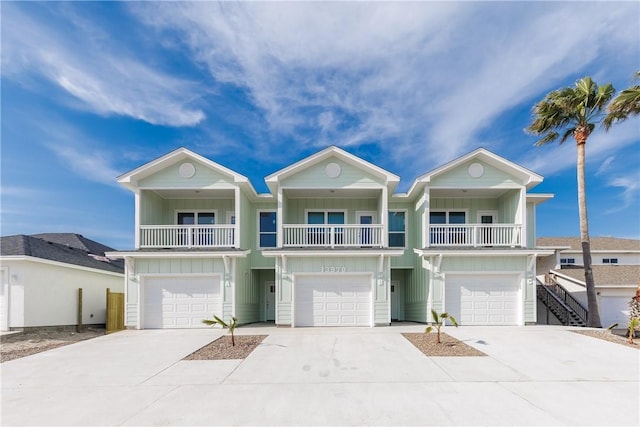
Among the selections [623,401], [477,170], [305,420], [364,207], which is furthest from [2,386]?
[477,170]

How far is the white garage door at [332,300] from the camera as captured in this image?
12133 millimetres

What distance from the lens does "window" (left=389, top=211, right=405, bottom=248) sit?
47.1ft

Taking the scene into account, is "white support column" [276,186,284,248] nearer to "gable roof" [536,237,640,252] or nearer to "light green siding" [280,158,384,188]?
"light green siding" [280,158,384,188]

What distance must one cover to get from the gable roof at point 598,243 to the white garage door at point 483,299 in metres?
10.6

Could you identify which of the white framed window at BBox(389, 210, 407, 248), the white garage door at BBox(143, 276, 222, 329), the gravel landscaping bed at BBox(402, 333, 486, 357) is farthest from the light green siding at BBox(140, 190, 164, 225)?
the gravel landscaping bed at BBox(402, 333, 486, 357)

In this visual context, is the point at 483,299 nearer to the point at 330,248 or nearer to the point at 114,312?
the point at 330,248

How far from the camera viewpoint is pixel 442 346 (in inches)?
341

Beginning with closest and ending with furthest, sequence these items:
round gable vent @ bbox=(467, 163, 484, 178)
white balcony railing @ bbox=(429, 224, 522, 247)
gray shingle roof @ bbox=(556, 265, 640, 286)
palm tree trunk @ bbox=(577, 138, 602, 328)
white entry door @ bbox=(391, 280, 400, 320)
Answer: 1. palm tree trunk @ bbox=(577, 138, 602, 328)
2. white balcony railing @ bbox=(429, 224, 522, 247)
3. round gable vent @ bbox=(467, 163, 484, 178)
4. white entry door @ bbox=(391, 280, 400, 320)
5. gray shingle roof @ bbox=(556, 265, 640, 286)

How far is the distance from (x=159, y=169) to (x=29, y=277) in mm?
5938

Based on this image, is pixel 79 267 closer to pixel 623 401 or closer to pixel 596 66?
pixel 623 401

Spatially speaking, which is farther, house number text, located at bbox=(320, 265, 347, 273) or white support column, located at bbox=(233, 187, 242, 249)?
white support column, located at bbox=(233, 187, 242, 249)

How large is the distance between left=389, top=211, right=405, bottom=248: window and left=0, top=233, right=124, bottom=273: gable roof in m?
13.6

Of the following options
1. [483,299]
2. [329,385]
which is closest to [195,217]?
[329,385]

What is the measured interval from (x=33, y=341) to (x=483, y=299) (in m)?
15.8
